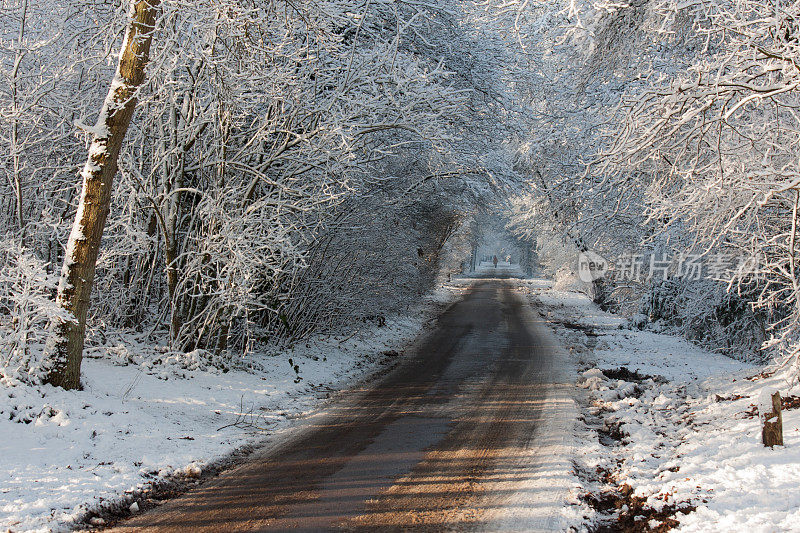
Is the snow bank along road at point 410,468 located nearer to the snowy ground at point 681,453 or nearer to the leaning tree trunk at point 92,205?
the snowy ground at point 681,453

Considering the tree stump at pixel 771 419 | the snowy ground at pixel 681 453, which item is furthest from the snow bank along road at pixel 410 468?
the tree stump at pixel 771 419

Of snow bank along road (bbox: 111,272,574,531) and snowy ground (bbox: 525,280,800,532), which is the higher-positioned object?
snowy ground (bbox: 525,280,800,532)

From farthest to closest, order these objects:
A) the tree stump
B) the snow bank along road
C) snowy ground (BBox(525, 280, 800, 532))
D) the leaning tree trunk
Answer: the leaning tree trunk
the tree stump
the snow bank along road
snowy ground (BBox(525, 280, 800, 532))

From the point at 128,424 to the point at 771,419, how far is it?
252 inches

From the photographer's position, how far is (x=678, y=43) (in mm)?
9945

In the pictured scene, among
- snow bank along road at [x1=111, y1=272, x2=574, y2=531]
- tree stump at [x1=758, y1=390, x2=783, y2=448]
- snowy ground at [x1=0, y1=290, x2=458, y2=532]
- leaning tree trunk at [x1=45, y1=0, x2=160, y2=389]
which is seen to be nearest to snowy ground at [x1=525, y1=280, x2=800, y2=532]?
tree stump at [x1=758, y1=390, x2=783, y2=448]

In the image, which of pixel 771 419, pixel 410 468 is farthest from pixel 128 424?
pixel 771 419

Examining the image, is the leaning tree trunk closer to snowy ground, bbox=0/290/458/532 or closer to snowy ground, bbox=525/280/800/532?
snowy ground, bbox=0/290/458/532

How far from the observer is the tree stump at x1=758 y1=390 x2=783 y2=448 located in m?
4.96

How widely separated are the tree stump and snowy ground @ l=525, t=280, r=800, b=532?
0.09 m

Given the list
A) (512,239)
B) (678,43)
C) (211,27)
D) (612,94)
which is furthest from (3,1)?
(512,239)

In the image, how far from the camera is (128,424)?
616 centimetres

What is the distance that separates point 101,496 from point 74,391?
224 cm

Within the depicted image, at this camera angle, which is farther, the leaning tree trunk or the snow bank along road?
the leaning tree trunk
